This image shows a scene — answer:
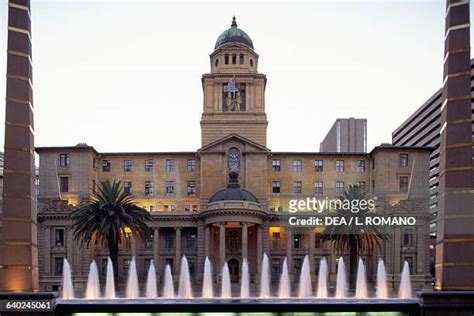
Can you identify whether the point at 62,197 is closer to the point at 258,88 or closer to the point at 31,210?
the point at 258,88

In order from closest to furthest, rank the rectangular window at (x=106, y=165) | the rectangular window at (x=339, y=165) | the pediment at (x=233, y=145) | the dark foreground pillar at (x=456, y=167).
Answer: the dark foreground pillar at (x=456, y=167)
the pediment at (x=233, y=145)
the rectangular window at (x=106, y=165)
the rectangular window at (x=339, y=165)

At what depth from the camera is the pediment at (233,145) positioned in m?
67.1

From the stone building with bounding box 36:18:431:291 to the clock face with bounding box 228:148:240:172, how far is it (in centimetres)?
12

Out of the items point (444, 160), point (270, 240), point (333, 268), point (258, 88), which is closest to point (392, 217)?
point (333, 268)

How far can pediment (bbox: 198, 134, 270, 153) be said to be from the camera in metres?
67.1

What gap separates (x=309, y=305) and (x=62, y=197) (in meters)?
46.5

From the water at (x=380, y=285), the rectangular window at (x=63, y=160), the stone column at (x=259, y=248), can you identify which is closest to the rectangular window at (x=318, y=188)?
the stone column at (x=259, y=248)

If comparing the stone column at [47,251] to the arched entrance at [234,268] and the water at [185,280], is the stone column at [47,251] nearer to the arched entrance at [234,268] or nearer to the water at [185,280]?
the arched entrance at [234,268]

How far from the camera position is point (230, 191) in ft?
205

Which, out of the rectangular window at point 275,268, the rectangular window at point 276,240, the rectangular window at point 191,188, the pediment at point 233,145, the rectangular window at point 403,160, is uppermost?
the pediment at point 233,145

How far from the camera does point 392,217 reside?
61.2 meters

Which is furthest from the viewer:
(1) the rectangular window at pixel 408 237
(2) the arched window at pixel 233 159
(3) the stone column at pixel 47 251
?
(2) the arched window at pixel 233 159

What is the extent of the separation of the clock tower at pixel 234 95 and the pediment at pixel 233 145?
3.76 m

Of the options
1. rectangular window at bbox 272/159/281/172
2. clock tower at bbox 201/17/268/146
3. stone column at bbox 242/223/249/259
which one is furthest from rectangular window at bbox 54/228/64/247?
rectangular window at bbox 272/159/281/172
